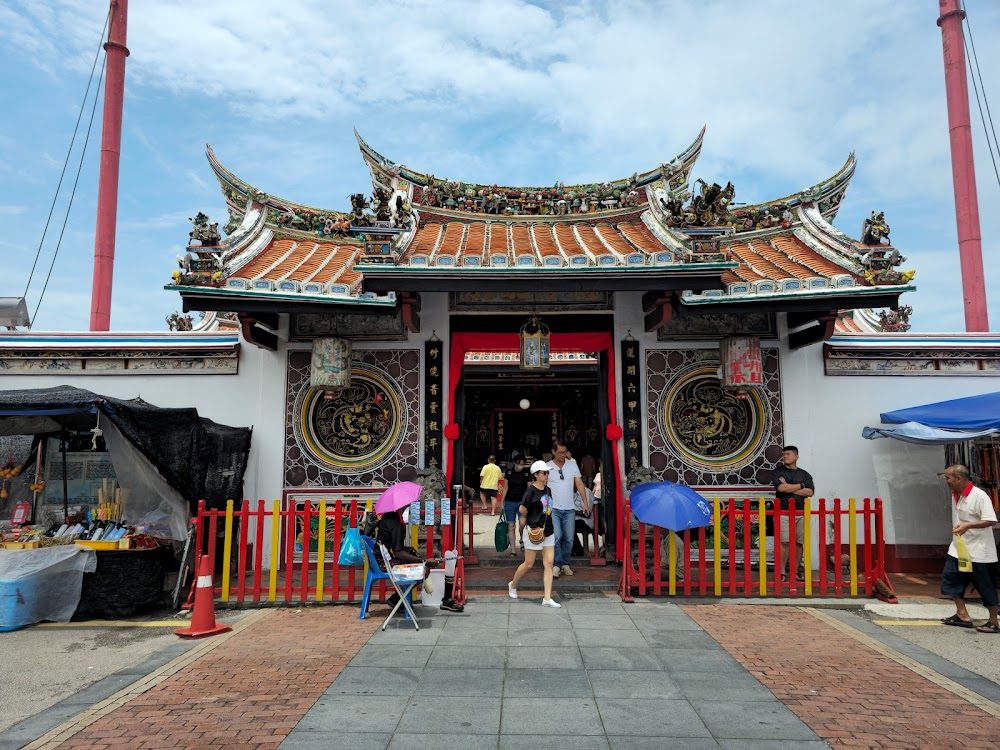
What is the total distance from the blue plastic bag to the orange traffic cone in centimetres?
135

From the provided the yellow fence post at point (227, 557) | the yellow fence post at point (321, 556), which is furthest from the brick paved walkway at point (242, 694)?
the yellow fence post at point (227, 557)

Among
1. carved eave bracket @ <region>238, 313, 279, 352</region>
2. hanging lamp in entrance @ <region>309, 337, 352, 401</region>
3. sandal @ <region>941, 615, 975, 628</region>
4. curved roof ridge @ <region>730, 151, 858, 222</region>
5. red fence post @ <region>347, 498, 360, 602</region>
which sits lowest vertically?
sandal @ <region>941, 615, 975, 628</region>

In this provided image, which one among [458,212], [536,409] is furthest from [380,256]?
[536,409]

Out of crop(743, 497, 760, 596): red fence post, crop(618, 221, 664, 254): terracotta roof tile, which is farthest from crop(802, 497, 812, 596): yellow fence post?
crop(618, 221, 664, 254): terracotta roof tile

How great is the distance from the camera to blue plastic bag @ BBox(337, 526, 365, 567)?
289 inches

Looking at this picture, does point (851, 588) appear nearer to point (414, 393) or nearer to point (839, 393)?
point (839, 393)

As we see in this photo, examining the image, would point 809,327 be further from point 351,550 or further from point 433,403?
point 351,550

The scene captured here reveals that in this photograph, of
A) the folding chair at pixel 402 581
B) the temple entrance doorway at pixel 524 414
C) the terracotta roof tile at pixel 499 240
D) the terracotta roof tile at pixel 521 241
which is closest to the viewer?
the folding chair at pixel 402 581

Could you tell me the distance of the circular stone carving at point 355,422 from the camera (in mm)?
10266

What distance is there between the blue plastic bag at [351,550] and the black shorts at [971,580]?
6349 millimetres

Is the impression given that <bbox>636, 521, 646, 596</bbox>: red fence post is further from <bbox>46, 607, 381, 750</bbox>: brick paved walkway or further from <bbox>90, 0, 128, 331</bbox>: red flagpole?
<bbox>90, 0, 128, 331</bbox>: red flagpole

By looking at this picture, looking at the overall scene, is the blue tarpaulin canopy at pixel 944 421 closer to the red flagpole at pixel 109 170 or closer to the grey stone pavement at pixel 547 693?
the grey stone pavement at pixel 547 693

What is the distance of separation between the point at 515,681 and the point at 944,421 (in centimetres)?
697

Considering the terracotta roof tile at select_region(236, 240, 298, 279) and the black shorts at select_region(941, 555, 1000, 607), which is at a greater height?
the terracotta roof tile at select_region(236, 240, 298, 279)
